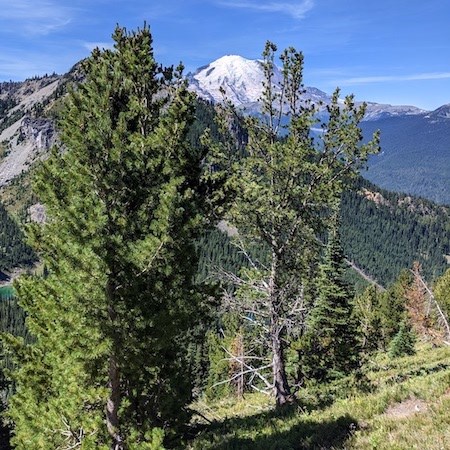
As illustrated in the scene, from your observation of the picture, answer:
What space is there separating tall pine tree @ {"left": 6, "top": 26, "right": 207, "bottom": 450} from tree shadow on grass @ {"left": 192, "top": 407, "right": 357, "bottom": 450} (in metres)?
2.72

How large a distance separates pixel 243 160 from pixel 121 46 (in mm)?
5930

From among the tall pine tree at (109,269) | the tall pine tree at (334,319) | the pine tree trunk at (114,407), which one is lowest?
the tall pine tree at (334,319)

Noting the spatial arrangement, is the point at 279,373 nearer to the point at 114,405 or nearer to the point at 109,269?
the point at 114,405

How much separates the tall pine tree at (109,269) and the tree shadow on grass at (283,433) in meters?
2.72

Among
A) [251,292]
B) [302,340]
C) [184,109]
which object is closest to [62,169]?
[184,109]

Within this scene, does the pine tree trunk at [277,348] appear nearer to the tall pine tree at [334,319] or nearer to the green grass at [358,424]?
the green grass at [358,424]

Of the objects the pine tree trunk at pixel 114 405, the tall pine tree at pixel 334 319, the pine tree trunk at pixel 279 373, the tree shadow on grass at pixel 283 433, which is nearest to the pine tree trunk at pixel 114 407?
the pine tree trunk at pixel 114 405

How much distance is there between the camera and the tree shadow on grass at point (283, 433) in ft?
35.8

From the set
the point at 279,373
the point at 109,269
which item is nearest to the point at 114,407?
the point at 109,269

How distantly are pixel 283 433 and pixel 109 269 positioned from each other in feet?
23.3

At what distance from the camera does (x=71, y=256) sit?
905 centimetres

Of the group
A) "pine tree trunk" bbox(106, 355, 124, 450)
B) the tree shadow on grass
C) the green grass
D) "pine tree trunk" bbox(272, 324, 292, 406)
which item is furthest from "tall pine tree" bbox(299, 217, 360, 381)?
"pine tree trunk" bbox(106, 355, 124, 450)

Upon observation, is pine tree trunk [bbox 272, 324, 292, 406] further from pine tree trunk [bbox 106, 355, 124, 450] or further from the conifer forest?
pine tree trunk [bbox 106, 355, 124, 450]

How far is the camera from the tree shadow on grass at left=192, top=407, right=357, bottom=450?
10.9m
